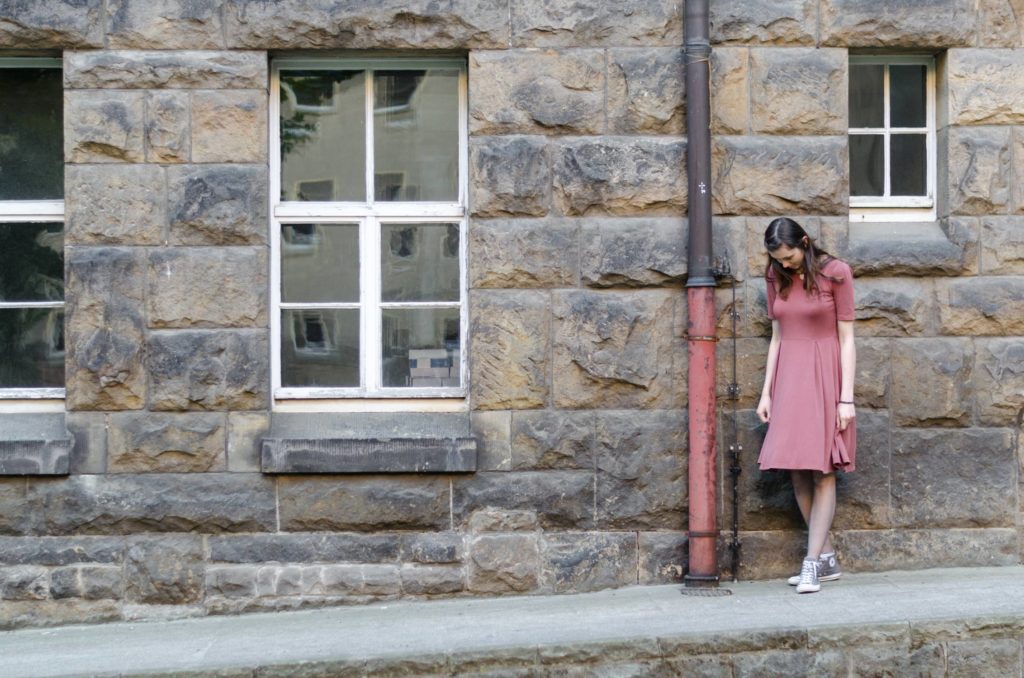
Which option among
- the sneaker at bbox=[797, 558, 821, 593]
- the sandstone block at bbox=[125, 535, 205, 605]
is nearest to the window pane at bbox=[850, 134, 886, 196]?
the sneaker at bbox=[797, 558, 821, 593]

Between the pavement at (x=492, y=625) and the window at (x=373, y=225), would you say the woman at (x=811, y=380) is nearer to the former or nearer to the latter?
the pavement at (x=492, y=625)

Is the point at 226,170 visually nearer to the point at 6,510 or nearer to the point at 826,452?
the point at 6,510

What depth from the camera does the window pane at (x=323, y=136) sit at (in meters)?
7.97

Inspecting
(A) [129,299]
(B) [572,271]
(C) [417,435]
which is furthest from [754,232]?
(A) [129,299]

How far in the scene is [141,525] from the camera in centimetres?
761

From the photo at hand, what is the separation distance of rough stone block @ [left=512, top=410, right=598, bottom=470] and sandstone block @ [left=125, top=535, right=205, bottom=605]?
1905mm

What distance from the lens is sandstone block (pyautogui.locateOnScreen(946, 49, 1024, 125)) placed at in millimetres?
7840

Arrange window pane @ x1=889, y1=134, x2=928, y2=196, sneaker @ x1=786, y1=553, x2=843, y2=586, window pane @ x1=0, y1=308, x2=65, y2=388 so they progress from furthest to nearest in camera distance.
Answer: window pane @ x1=889, y1=134, x2=928, y2=196 < window pane @ x1=0, y1=308, x2=65, y2=388 < sneaker @ x1=786, y1=553, x2=843, y2=586

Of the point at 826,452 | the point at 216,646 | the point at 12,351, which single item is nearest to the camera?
the point at 216,646

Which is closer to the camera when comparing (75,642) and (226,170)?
(75,642)

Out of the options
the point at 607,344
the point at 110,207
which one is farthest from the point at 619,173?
the point at 110,207

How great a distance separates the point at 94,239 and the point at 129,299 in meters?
0.39

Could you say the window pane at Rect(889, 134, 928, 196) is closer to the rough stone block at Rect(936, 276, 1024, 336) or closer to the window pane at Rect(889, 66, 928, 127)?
the window pane at Rect(889, 66, 928, 127)

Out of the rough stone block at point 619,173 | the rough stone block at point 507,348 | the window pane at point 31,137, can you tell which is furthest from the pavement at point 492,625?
the window pane at point 31,137
